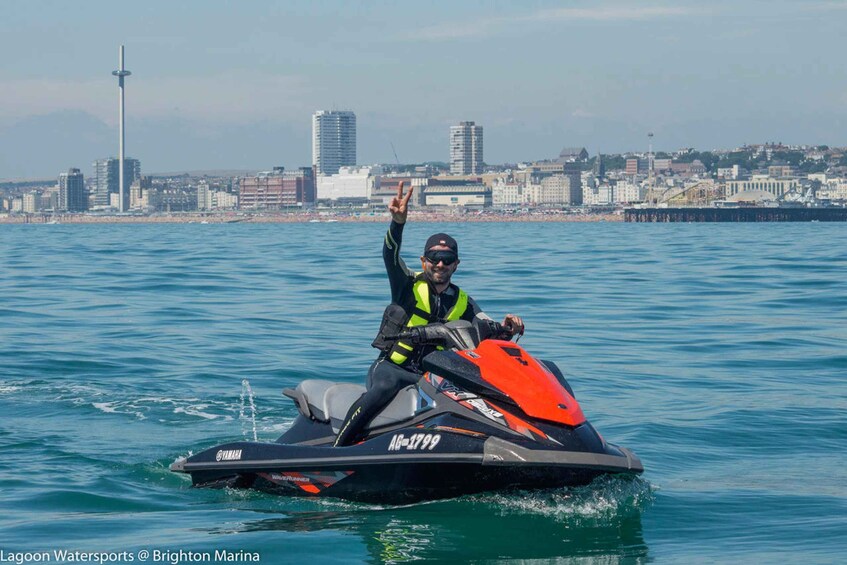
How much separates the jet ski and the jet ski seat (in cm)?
1

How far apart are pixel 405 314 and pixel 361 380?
6034mm

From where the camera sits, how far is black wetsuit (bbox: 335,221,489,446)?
8.40 m

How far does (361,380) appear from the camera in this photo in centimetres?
1436

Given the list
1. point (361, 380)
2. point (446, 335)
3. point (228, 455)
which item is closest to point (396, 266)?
point (446, 335)

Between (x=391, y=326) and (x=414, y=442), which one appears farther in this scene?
(x=391, y=326)

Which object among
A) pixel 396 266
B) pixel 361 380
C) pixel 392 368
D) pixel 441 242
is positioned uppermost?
pixel 441 242

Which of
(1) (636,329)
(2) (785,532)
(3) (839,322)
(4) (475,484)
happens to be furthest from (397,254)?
(3) (839,322)

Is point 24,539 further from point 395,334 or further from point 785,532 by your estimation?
point 785,532

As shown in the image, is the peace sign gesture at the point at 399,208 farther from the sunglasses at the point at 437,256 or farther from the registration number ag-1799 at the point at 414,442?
the registration number ag-1799 at the point at 414,442

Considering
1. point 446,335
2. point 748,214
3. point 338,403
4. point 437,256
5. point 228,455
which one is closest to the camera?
point 446,335

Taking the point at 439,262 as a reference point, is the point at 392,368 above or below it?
below

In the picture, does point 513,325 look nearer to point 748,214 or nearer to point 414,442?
point 414,442

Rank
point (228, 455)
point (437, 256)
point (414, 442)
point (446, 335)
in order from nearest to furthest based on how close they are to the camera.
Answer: point (414, 442) → point (446, 335) → point (437, 256) → point (228, 455)

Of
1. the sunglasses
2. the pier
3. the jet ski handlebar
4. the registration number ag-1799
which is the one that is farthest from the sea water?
the pier
